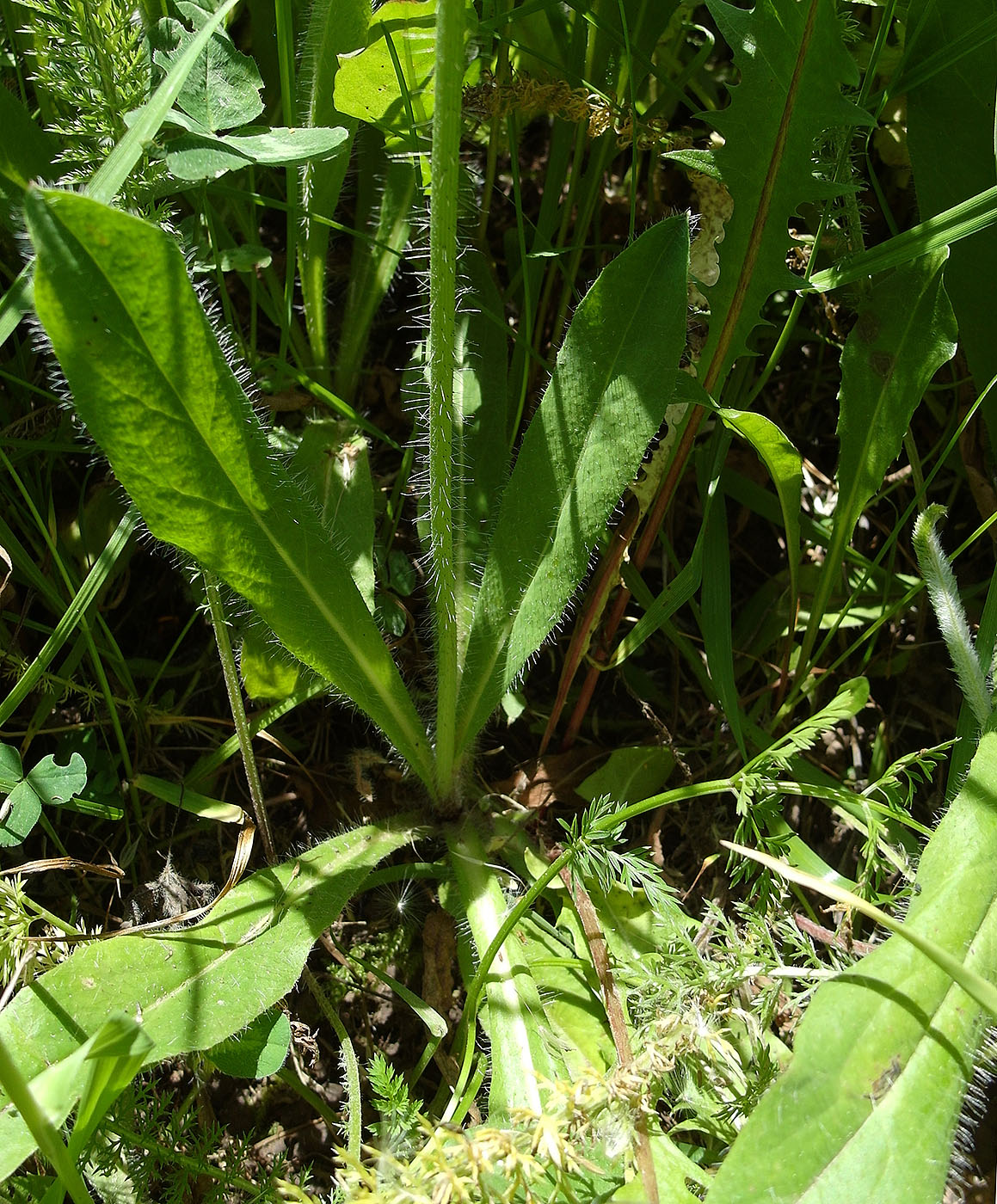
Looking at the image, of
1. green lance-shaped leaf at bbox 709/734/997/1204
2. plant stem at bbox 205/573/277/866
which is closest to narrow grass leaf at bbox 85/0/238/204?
plant stem at bbox 205/573/277/866

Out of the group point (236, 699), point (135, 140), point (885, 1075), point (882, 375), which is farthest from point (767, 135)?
point (885, 1075)

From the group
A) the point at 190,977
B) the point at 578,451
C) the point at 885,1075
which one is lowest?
the point at 190,977

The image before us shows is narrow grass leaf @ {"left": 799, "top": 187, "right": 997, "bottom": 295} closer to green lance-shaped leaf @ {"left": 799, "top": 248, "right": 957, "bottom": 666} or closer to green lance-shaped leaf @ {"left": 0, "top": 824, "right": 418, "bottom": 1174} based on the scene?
green lance-shaped leaf @ {"left": 799, "top": 248, "right": 957, "bottom": 666}

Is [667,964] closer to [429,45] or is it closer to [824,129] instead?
[824,129]

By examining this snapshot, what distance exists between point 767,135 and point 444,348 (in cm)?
67

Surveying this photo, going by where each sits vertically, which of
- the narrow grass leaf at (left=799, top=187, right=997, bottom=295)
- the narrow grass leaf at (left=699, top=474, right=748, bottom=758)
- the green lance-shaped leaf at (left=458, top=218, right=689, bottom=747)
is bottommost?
the narrow grass leaf at (left=699, top=474, right=748, bottom=758)

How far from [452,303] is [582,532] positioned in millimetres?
436

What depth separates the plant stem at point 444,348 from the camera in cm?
117

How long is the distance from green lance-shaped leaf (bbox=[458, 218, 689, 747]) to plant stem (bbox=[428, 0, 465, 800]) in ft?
0.25

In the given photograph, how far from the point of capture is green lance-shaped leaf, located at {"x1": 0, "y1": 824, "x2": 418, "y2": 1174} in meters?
1.33

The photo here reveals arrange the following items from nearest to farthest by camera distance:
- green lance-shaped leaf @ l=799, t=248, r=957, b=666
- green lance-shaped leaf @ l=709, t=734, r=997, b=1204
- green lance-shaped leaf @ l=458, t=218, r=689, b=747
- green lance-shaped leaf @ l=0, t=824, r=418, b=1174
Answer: green lance-shaped leaf @ l=709, t=734, r=997, b=1204, green lance-shaped leaf @ l=0, t=824, r=418, b=1174, green lance-shaped leaf @ l=458, t=218, r=689, b=747, green lance-shaped leaf @ l=799, t=248, r=957, b=666

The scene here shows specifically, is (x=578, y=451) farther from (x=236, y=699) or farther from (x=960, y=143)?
(x=960, y=143)

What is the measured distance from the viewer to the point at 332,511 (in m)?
1.82

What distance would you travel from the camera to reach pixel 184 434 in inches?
54.0
